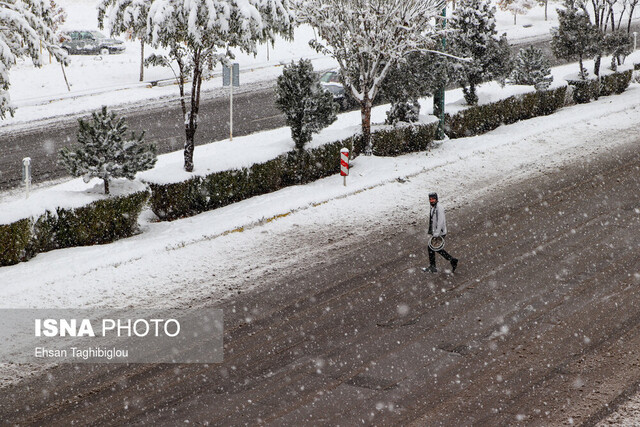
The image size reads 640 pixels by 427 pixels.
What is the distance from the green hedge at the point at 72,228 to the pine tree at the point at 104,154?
0.51 m

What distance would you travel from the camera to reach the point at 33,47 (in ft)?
47.6

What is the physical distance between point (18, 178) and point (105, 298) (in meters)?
9.65

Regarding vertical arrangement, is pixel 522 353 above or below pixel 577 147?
below

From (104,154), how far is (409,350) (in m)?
7.66

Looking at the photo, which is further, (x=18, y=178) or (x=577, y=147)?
(x=577, y=147)

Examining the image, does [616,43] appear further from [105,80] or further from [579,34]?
[105,80]

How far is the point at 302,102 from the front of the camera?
691 inches

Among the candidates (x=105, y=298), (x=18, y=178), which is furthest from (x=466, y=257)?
(x=18, y=178)

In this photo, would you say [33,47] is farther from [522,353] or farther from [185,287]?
[522,353]

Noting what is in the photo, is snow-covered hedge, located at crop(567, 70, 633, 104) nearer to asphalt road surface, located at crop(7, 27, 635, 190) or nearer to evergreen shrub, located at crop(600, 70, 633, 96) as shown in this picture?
evergreen shrub, located at crop(600, 70, 633, 96)

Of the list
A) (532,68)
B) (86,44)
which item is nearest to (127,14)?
(532,68)

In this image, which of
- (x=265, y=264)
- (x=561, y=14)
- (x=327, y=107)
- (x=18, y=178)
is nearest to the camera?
(x=265, y=264)

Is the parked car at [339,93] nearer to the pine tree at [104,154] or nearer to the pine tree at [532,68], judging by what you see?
the pine tree at [532,68]

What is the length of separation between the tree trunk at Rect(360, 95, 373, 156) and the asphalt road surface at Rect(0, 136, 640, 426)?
634 cm
